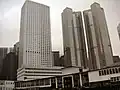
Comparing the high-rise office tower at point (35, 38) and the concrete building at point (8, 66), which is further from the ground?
the high-rise office tower at point (35, 38)

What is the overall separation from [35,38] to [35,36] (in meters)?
0.26

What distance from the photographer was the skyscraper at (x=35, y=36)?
615 inches

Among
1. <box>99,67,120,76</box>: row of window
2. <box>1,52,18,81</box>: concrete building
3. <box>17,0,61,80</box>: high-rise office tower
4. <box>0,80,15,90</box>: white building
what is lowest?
<box>0,80,15,90</box>: white building

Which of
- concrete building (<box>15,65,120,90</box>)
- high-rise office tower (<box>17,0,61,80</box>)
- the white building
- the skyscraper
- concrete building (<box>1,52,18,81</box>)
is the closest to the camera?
concrete building (<box>15,65,120,90</box>)

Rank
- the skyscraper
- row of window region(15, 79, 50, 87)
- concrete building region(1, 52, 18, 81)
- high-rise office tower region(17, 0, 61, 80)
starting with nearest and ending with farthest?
row of window region(15, 79, 50, 87) < concrete building region(1, 52, 18, 81) < high-rise office tower region(17, 0, 61, 80) < the skyscraper

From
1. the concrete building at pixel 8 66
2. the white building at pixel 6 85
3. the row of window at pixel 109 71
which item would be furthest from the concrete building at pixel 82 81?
the white building at pixel 6 85

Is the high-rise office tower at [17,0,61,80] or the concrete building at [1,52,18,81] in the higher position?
the high-rise office tower at [17,0,61,80]

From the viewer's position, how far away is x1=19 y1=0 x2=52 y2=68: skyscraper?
51.2ft

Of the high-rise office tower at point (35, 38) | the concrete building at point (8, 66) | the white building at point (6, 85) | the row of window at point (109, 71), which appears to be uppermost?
the high-rise office tower at point (35, 38)

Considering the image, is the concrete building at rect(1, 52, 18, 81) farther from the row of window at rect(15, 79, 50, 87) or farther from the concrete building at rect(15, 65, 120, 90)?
the concrete building at rect(15, 65, 120, 90)

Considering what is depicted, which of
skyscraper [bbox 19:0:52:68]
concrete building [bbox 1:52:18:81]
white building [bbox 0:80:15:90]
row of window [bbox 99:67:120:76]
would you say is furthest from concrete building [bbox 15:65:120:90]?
skyscraper [bbox 19:0:52:68]

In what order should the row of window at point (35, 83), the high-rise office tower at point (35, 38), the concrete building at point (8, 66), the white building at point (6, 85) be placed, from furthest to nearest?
1. the high-rise office tower at point (35, 38)
2. the white building at point (6, 85)
3. the concrete building at point (8, 66)
4. the row of window at point (35, 83)

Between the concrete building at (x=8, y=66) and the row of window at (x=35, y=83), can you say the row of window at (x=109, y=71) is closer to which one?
the row of window at (x=35, y=83)

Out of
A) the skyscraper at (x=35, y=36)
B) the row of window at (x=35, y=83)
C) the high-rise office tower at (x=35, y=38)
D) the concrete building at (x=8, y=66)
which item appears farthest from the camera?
the skyscraper at (x=35, y=36)
